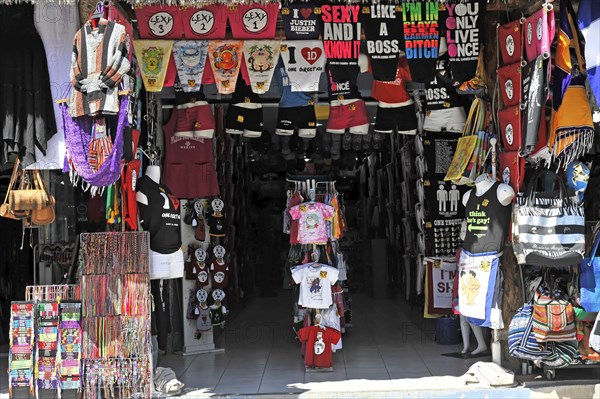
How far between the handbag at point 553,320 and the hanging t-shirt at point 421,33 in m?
2.39

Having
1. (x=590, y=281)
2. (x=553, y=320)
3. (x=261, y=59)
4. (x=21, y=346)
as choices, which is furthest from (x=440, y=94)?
(x=21, y=346)

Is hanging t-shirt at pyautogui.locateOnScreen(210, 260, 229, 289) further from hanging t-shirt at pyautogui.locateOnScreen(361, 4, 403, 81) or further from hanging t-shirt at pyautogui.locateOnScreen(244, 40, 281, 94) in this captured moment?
hanging t-shirt at pyautogui.locateOnScreen(361, 4, 403, 81)

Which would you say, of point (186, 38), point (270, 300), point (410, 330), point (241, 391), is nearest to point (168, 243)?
point (241, 391)

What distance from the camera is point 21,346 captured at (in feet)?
19.5

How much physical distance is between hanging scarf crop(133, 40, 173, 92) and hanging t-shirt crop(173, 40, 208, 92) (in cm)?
11

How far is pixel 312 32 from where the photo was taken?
21.9 ft

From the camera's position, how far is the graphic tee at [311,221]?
752 centimetres

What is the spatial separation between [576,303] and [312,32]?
3.35 m

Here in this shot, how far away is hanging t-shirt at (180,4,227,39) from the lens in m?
6.59

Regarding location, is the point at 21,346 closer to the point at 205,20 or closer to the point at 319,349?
the point at 319,349

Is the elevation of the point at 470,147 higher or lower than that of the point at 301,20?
lower

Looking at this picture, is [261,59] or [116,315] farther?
[261,59]

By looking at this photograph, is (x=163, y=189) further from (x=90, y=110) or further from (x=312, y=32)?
(x=312, y=32)

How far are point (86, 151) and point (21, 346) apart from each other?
1.74 m
